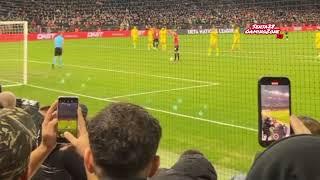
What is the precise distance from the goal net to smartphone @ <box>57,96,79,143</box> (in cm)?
1591

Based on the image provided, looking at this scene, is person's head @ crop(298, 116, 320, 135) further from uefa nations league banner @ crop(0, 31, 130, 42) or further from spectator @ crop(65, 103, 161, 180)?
uefa nations league banner @ crop(0, 31, 130, 42)

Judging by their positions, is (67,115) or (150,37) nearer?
(67,115)

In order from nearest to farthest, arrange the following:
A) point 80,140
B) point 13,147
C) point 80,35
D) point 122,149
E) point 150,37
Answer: point 13,147 → point 122,149 → point 80,140 → point 150,37 → point 80,35

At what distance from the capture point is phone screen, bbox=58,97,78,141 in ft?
10.6

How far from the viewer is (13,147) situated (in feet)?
5.82

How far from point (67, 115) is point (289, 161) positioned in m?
1.86

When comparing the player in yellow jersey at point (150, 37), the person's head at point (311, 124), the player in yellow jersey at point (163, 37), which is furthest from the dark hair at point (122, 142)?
the player in yellow jersey at point (150, 37)

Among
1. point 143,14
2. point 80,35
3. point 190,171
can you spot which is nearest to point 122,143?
point 190,171

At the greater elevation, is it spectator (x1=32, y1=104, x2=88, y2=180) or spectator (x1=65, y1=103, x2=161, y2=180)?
spectator (x1=65, y1=103, x2=161, y2=180)

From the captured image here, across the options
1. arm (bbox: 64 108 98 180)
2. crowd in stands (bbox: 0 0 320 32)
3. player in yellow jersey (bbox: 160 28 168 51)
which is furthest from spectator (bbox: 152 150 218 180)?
player in yellow jersey (bbox: 160 28 168 51)

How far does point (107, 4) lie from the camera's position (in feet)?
112

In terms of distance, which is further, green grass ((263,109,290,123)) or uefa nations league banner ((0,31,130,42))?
uefa nations league banner ((0,31,130,42))

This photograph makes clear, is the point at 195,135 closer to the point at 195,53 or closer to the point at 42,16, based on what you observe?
the point at 195,53

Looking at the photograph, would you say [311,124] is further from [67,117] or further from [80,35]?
[80,35]
